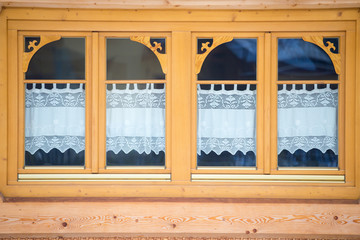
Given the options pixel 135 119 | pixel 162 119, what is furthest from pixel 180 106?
pixel 135 119

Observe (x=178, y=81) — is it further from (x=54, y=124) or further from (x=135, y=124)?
(x=54, y=124)

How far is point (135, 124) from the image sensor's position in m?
3.75

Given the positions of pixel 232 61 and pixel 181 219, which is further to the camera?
pixel 232 61

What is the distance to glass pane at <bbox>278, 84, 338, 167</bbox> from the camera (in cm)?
371

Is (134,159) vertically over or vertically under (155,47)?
under

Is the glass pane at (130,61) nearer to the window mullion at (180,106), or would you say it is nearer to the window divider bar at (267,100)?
the window mullion at (180,106)

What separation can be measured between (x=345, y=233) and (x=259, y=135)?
1.55 metres

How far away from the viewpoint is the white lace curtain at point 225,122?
372cm

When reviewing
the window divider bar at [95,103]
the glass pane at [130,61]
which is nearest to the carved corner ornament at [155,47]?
the glass pane at [130,61]

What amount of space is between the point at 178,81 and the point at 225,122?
2.57ft

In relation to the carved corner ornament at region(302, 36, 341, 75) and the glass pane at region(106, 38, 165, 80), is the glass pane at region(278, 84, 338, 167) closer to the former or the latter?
the carved corner ornament at region(302, 36, 341, 75)

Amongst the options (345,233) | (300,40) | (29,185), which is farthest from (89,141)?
(345,233)

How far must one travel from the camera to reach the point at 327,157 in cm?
374

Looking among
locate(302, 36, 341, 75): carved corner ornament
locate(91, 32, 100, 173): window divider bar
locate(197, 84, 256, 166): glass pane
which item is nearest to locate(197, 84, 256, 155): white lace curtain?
locate(197, 84, 256, 166): glass pane
